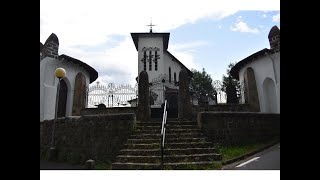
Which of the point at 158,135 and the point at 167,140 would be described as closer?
the point at 167,140

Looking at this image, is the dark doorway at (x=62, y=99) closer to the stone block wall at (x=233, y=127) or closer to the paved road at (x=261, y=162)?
the stone block wall at (x=233, y=127)

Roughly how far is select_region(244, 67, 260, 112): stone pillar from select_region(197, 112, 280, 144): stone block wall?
5.60m

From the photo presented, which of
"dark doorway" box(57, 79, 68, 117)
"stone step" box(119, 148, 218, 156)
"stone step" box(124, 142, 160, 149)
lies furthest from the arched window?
"stone step" box(119, 148, 218, 156)

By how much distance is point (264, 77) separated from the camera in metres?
16.5

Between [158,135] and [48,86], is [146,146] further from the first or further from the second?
[48,86]

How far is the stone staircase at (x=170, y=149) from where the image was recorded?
7.85m

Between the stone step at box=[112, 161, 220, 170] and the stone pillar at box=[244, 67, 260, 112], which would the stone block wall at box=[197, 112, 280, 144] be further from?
the stone pillar at box=[244, 67, 260, 112]

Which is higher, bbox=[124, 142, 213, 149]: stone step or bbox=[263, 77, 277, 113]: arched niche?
bbox=[263, 77, 277, 113]: arched niche

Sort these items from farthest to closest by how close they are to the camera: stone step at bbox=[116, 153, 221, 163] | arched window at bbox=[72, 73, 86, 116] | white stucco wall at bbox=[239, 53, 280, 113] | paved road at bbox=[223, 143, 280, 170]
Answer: arched window at bbox=[72, 73, 86, 116] → white stucco wall at bbox=[239, 53, 280, 113] → stone step at bbox=[116, 153, 221, 163] → paved road at bbox=[223, 143, 280, 170]

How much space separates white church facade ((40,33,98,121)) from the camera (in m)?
14.7

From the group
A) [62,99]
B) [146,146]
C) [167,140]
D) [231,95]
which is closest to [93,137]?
[146,146]

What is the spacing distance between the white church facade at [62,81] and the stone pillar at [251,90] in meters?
9.63

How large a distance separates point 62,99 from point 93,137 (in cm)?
832
